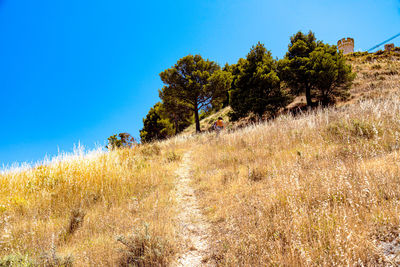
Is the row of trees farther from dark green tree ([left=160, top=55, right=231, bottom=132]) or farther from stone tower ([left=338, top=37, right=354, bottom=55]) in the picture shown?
stone tower ([left=338, top=37, right=354, bottom=55])

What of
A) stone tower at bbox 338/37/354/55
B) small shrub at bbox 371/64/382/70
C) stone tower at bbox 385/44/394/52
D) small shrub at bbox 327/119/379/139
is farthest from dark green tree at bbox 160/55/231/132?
stone tower at bbox 338/37/354/55

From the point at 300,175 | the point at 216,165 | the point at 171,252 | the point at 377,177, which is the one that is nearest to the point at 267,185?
the point at 300,175

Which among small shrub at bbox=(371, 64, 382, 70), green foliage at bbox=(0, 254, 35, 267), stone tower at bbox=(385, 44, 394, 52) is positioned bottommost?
green foliage at bbox=(0, 254, 35, 267)

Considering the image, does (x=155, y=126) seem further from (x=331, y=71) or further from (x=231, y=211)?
(x=231, y=211)

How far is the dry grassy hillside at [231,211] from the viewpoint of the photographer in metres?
1.77

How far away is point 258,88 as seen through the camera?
17875 millimetres

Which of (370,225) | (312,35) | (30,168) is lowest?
(370,225)

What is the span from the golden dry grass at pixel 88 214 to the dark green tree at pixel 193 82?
17.6 meters

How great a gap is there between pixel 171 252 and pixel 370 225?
2.40m

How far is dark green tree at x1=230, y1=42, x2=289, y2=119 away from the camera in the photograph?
1745 cm

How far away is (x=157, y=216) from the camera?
3201 mm

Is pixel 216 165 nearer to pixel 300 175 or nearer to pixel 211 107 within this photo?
pixel 300 175

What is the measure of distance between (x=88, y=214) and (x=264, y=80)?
58.3 feet

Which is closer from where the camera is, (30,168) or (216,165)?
(30,168)
